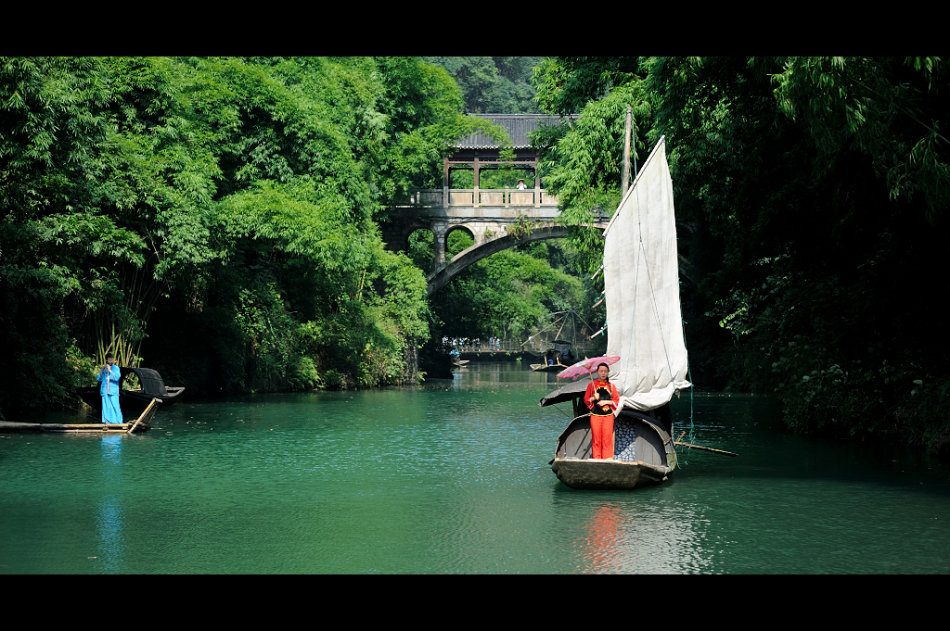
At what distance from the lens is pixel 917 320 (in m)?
16.5

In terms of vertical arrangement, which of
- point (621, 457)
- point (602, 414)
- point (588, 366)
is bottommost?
point (621, 457)

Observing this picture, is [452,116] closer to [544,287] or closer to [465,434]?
[544,287]

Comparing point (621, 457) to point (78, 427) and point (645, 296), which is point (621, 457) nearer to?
point (645, 296)

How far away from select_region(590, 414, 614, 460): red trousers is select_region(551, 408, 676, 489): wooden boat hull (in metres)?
0.16

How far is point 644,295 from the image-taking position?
52.9 feet

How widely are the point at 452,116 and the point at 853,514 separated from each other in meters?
32.9


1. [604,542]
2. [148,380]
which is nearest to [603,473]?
[604,542]

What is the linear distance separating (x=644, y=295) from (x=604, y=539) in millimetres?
5543

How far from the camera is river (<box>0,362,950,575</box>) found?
1046 centimetres

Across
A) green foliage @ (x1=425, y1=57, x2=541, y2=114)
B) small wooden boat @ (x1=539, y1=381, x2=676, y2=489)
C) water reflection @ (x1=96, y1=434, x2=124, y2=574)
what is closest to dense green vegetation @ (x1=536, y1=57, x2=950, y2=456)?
small wooden boat @ (x1=539, y1=381, x2=676, y2=489)

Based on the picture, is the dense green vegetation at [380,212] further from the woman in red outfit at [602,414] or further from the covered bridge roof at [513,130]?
the woman in red outfit at [602,414]

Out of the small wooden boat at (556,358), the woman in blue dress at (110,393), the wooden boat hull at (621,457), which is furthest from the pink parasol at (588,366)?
the small wooden boat at (556,358)
